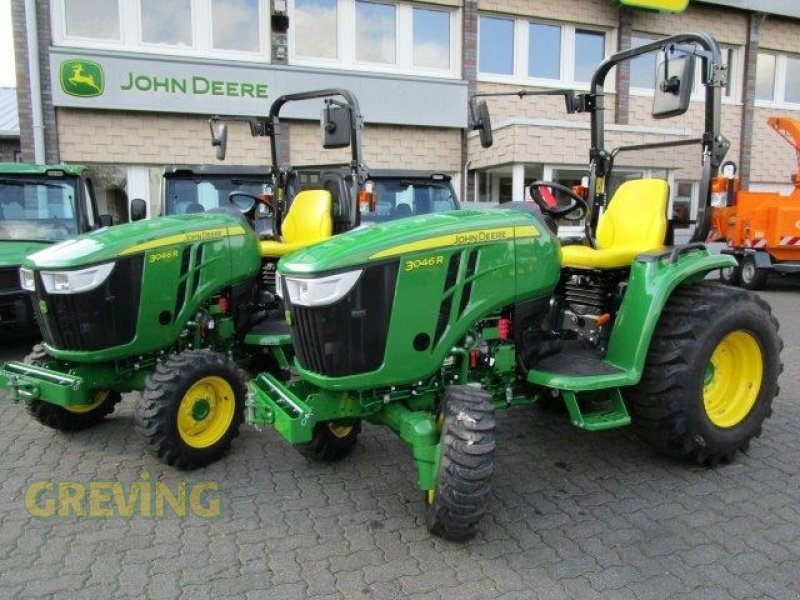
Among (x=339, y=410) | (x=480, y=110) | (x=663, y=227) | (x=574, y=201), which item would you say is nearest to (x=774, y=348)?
(x=663, y=227)

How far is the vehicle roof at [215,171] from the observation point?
6.97m

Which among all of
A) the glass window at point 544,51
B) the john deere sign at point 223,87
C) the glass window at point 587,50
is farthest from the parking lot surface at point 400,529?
the glass window at point 587,50

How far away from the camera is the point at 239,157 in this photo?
11.4m

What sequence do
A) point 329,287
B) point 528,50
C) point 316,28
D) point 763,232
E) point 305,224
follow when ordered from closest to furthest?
1. point 329,287
2. point 305,224
3. point 763,232
4. point 316,28
5. point 528,50

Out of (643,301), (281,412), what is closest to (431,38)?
(643,301)

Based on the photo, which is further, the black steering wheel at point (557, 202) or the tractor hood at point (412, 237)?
the black steering wheel at point (557, 202)

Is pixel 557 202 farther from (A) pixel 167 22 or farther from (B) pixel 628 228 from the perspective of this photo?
(A) pixel 167 22

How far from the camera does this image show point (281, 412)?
3.05 metres

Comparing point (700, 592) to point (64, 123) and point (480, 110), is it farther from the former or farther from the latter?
point (64, 123)

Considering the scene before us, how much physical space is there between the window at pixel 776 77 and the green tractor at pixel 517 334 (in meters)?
13.8

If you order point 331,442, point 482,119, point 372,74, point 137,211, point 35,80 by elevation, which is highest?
point 372,74

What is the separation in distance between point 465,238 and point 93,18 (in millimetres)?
9950

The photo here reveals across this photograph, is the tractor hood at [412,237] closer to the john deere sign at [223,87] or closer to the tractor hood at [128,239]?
the tractor hood at [128,239]

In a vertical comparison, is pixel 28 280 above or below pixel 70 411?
above
